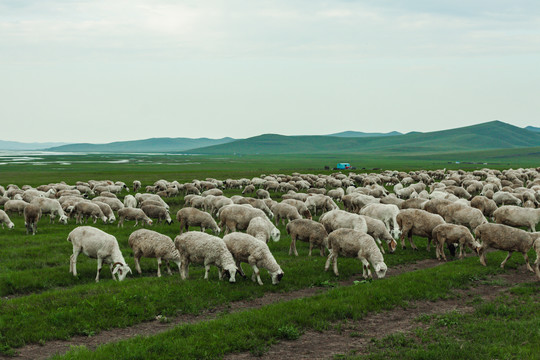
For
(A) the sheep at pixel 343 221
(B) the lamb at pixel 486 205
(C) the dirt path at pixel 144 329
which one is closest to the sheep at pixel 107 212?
(A) the sheep at pixel 343 221

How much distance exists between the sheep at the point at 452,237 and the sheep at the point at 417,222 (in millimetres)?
676

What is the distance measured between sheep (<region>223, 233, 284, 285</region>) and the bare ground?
0.86 metres

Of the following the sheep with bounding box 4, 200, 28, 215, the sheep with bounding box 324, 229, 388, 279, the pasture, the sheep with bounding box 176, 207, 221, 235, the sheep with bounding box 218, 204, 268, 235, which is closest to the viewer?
the pasture

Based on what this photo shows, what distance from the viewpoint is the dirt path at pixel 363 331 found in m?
9.70

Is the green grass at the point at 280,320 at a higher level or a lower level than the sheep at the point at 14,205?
lower

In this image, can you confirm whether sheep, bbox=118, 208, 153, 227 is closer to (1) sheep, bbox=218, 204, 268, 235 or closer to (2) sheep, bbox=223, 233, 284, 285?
(1) sheep, bbox=218, 204, 268, 235

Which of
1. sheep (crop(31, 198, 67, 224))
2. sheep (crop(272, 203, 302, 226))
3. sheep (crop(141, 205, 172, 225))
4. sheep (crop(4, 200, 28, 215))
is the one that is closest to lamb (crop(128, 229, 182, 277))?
sheep (crop(272, 203, 302, 226))

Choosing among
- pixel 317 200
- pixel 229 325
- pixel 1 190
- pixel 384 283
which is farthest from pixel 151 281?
pixel 1 190

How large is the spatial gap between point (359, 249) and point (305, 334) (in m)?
5.74

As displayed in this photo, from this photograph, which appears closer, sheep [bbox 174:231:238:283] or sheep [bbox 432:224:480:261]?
sheep [bbox 174:231:238:283]

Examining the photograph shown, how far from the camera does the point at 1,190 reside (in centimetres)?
3747

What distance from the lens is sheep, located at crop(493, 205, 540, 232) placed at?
22.4m

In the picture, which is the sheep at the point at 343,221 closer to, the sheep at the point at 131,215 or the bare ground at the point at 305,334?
the bare ground at the point at 305,334

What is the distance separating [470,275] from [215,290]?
951 cm
